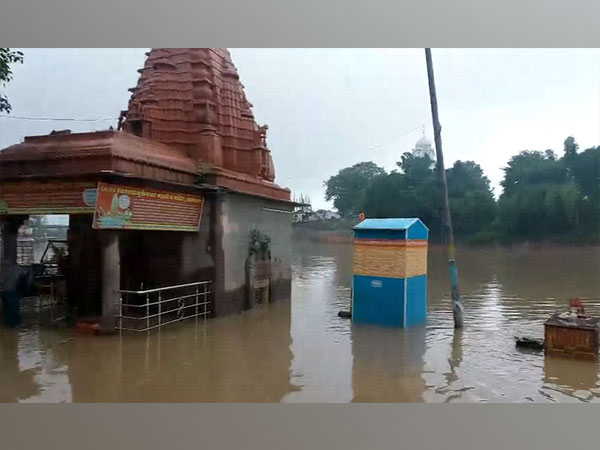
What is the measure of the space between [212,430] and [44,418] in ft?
5.88

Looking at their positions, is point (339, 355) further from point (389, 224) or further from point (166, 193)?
point (166, 193)

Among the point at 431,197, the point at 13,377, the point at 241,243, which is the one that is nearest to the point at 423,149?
the point at 431,197

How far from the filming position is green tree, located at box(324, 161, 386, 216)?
391 inches

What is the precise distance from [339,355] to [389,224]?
278cm

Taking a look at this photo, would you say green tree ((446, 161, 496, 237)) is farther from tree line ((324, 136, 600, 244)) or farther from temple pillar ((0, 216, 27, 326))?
temple pillar ((0, 216, 27, 326))

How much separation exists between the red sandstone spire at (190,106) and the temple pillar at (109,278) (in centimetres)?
296

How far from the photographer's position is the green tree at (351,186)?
9.93 meters

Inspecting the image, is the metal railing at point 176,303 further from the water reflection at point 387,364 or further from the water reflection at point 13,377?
the water reflection at point 387,364

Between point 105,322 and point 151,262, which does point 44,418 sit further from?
point 151,262

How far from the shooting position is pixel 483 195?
9.91 meters

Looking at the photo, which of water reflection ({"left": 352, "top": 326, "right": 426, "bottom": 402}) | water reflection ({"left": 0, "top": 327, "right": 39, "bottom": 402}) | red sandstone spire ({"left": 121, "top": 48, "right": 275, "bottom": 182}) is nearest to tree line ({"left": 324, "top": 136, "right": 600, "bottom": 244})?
water reflection ({"left": 352, "top": 326, "right": 426, "bottom": 402})

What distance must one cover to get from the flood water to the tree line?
0.48 metres

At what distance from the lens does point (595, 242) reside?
8.82 meters
